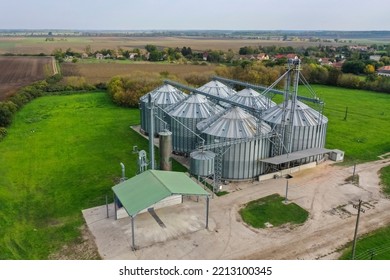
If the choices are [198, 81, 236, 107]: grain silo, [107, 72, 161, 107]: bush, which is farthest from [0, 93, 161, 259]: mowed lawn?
[198, 81, 236, 107]: grain silo

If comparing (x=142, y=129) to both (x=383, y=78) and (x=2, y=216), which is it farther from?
(x=383, y=78)

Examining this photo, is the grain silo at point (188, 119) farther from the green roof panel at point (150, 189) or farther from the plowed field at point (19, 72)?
the plowed field at point (19, 72)

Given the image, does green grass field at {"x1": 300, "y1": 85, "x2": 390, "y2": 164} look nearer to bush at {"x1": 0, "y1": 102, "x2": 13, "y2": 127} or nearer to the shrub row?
bush at {"x1": 0, "y1": 102, "x2": 13, "y2": 127}

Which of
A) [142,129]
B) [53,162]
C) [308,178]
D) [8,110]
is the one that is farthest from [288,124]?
[8,110]

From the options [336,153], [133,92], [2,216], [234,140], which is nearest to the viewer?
[2,216]

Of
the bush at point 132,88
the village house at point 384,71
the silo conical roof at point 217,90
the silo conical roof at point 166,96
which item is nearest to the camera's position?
the silo conical roof at point 166,96

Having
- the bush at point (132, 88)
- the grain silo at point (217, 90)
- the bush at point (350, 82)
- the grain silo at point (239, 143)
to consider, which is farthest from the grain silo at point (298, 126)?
the bush at point (350, 82)

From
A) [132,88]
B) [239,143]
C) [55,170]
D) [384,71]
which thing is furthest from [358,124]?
[384,71]
